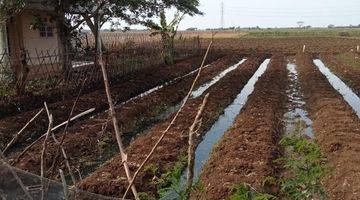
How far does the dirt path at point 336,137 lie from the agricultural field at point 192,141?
0.02 meters

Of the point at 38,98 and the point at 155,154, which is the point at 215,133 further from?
the point at 38,98

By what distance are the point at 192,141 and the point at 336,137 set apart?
7165 millimetres

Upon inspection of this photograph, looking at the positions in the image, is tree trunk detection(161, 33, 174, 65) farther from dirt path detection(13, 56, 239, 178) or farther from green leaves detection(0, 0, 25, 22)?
green leaves detection(0, 0, 25, 22)

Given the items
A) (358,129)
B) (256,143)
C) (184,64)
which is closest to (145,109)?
(256,143)

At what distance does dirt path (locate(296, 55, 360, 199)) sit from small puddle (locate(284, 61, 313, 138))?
0.17 meters

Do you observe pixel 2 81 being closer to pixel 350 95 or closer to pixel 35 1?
pixel 35 1

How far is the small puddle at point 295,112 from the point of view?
10197 mm

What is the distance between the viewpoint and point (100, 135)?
5.50 metres

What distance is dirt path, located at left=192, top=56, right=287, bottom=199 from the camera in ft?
21.2

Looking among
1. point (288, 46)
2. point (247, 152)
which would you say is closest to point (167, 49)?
point (247, 152)

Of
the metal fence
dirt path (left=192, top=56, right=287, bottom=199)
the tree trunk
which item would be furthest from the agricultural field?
the tree trunk

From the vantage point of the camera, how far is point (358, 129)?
922cm

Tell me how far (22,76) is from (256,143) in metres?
6.90

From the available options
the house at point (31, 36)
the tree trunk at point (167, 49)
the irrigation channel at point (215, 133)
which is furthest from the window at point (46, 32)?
the irrigation channel at point (215, 133)
